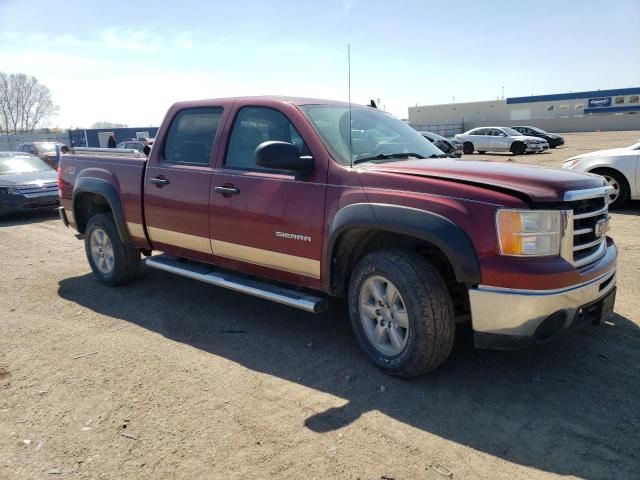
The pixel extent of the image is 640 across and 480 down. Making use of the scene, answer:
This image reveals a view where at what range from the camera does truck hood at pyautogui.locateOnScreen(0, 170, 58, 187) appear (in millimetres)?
11117

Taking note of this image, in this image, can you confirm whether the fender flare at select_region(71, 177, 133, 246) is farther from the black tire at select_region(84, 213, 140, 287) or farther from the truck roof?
the truck roof

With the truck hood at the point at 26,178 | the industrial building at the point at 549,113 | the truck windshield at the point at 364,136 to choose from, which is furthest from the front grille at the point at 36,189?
Answer: the industrial building at the point at 549,113

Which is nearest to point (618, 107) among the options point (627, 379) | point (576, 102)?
point (576, 102)

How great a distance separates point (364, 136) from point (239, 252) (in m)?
1.42

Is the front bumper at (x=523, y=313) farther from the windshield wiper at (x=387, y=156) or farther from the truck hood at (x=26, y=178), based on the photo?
the truck hood at (x=26, y=178)

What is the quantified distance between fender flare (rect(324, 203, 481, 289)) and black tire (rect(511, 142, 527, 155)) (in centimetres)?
2590

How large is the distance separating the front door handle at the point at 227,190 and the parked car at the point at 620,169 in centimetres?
694

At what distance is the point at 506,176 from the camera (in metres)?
3.29

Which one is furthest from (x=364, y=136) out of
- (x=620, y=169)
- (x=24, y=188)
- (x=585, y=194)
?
(x=24, y=188)

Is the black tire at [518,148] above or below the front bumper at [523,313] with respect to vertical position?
above

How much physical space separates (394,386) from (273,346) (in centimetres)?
115

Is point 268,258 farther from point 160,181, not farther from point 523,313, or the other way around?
point 523,313

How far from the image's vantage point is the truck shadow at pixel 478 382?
279 centimetres

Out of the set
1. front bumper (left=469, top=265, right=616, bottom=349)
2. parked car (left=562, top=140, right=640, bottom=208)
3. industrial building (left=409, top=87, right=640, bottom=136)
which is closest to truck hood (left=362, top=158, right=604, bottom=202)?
front bumper (left=469, top=265, right=616, bottom=349)
